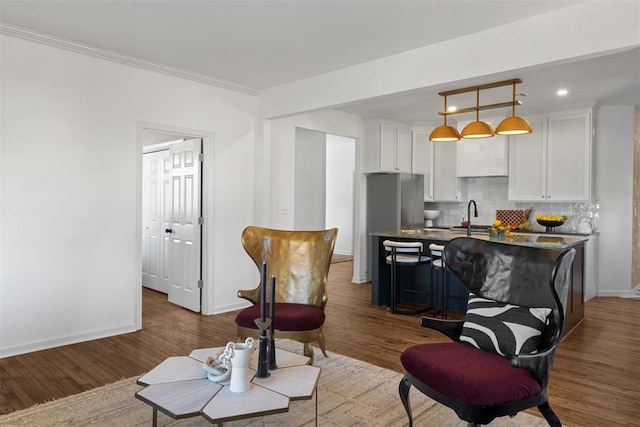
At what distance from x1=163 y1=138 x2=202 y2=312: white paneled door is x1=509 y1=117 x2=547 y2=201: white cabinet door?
4604mm

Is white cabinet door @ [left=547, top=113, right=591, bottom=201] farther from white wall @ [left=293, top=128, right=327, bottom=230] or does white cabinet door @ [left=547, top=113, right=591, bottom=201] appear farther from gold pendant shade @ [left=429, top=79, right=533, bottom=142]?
white wall @ [left=293, top=128, right=327, bottom=230]

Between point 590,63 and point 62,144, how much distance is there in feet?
16.5

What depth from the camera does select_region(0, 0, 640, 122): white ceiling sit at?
309 cm

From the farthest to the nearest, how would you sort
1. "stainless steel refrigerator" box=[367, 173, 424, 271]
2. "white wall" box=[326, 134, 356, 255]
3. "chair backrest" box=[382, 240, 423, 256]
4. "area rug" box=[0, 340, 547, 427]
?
"white wall" box=[326, 134, 356, 255] → "stainless steel refrigerator" box=[367, 173, 424, 271] → "chair backrest" box=[382, 240, 423, 256] → "area rug" box=[0, 340, 547, 427]

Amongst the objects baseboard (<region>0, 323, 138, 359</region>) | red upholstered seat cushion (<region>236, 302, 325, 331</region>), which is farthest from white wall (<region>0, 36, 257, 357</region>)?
red upholstered seat cushion (<region>236, 302, 325, 331</region>)

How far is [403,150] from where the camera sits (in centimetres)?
714

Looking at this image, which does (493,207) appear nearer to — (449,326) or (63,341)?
(449,326)

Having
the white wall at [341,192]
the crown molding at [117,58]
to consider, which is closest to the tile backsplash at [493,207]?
the white wall at [341,192]

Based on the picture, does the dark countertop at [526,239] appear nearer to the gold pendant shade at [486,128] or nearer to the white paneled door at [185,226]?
the gold pendant shade at [486,128]

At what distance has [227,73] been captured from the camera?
470 centimetres

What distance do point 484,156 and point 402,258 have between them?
2876 millimetres

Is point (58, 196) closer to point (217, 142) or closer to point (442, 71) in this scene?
point (217, 142)

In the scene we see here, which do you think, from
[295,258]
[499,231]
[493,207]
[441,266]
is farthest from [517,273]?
[493,207]

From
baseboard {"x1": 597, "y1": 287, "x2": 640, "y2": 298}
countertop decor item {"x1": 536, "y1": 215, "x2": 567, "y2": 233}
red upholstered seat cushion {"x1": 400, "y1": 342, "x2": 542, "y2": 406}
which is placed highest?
countertop decor item {"x1": 536, "y1": 215, "x2": 567, "y2": 233}
